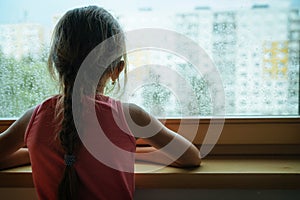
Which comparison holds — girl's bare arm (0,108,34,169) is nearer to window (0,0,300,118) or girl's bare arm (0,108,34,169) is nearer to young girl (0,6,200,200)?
young girl (0,6,200,200)

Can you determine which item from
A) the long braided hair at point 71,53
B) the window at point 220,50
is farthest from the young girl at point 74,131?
the window at point 220,50

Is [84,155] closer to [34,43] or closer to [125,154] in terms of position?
[125,154]

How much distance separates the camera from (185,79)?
36.6 inches

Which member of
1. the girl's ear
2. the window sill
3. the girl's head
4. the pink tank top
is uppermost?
the girl's head

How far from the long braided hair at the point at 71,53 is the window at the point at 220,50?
191 millimetres

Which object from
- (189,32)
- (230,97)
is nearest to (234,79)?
(230,97)

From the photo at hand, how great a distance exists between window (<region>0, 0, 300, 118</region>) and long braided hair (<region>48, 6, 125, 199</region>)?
0.63 feet

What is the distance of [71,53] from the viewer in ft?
2.40

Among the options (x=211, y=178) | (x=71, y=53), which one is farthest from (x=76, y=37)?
(x=211, y=178)

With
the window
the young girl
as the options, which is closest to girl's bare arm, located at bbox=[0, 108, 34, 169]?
the young girl

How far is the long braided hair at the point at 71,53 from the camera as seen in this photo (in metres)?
0.71

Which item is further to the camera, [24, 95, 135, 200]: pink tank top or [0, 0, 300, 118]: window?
[0, 0, 300, 118]: window

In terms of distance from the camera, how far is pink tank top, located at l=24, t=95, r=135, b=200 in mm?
723

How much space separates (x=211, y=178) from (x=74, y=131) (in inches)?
12.9
